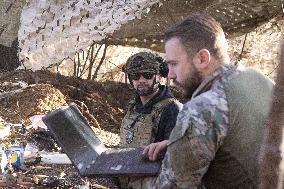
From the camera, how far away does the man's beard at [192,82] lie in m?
2.01

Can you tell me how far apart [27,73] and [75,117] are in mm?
6803

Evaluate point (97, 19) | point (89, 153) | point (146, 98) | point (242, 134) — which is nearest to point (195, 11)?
point (97, 19)

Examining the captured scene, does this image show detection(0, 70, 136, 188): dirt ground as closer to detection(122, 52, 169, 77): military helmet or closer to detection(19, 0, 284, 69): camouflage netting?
detection(19, 0, 284, 69): camouflage netting

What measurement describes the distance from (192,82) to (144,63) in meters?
2.19

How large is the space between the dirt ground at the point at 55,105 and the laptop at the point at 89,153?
156 cm

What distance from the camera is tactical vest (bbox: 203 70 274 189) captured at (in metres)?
1.87

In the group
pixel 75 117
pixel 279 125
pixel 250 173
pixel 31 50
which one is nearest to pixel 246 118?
pixel 250 173

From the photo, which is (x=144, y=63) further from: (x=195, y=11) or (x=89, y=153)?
(x=195, y=11)

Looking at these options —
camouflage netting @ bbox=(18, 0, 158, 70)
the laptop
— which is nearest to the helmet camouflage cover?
the laptop

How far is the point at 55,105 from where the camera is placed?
7633 millimetres

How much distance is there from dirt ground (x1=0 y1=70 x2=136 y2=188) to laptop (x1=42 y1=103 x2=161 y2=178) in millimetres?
1561

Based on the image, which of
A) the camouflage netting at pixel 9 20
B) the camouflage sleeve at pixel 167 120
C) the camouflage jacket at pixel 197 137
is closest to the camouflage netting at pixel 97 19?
the camouflage netting at pixel 9 20

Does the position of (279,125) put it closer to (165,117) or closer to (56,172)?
(165,117)

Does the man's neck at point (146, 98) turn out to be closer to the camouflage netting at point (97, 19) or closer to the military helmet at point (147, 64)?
the military helmet at point (147, 64)
